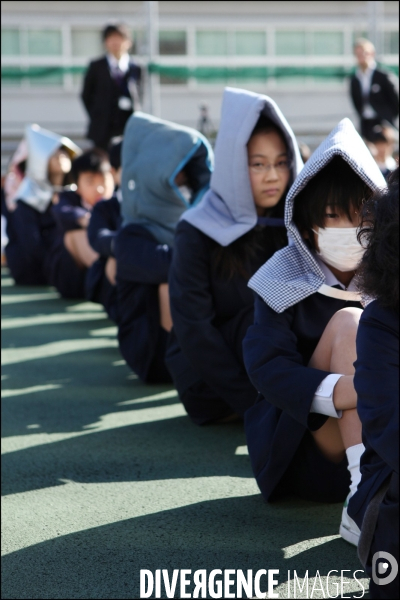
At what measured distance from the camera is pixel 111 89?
27.5ft

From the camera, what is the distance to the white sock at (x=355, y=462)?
2.08 metres

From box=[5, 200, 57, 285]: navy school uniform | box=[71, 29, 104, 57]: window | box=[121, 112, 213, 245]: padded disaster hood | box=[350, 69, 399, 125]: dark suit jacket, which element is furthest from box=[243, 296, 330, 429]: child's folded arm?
box=[71, 29, 104, 57]: window

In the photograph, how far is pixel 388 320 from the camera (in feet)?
5.23

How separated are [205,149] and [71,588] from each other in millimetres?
2244

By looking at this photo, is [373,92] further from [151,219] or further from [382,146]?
[151,219]

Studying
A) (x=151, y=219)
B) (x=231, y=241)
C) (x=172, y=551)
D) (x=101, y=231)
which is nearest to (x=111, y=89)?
(x=101, y=231)

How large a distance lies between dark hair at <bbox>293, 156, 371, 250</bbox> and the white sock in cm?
56

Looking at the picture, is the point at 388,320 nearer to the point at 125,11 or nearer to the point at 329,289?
the point at 329,289

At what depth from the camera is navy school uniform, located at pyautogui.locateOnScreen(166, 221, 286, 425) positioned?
302 centimetres

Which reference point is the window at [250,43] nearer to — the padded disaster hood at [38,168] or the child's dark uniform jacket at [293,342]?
the padded disaster hood at [38,168]

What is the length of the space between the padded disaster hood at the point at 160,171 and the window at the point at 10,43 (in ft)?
39.1

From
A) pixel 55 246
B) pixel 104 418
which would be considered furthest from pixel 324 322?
pixel 55 246

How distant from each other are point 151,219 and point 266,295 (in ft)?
5.64

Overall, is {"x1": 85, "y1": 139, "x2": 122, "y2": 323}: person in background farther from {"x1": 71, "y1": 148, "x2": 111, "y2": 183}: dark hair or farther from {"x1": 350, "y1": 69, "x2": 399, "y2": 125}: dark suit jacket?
{"x1": 350, "y1": 69, "x2": 399, "y2": 125}: dark suit jacket
